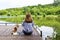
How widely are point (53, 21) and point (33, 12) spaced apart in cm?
318

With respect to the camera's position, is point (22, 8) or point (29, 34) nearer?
point (29, 34)

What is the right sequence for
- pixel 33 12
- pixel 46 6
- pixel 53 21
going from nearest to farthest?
pixel 53 21
pixel 33 12
pixel 46 6

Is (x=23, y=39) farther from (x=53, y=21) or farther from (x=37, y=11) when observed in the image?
(x=37, y=11)

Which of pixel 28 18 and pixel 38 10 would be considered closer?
pixel 28 18

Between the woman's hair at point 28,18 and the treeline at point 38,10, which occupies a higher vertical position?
the woman's hair at point 28,18

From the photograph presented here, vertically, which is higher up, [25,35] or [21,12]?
[25,35]

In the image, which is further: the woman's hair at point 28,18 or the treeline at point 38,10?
the treeline at point 38,10

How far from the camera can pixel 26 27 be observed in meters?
6.34

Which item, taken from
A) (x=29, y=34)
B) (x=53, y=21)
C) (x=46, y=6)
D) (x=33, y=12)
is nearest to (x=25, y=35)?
(x=29, y=34)

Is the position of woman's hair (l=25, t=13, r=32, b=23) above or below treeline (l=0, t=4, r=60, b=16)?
above

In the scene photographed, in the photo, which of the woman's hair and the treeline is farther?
the treeline

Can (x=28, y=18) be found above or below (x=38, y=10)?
above

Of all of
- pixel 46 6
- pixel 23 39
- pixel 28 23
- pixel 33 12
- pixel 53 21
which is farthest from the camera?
pixel 46 6

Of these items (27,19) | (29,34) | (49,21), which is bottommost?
(49,21)
